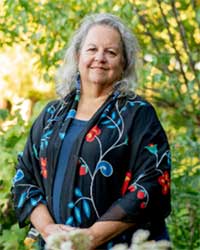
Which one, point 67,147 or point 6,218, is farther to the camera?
point 6,218

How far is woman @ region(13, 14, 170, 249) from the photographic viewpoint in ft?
10.8

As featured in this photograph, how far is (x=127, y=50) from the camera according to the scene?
11.6ft

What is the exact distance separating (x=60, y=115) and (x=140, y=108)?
1.13 feet

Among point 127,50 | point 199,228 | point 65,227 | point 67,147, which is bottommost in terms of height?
point 199,228

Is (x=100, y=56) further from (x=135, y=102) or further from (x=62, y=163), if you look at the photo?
(x=62, y=163)

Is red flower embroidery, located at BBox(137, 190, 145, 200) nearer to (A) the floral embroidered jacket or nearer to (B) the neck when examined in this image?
(A) the floral embroidered jacket

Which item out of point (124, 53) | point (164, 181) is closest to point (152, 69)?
point (124, 53)

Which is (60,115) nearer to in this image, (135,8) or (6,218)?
(6,218)

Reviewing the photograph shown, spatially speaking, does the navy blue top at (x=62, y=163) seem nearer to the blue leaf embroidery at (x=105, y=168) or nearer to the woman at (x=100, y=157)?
the woman at (x=100, y=157)

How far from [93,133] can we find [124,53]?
39 centimetres

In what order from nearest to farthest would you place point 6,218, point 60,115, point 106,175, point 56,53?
point 106,175, point 60,115, point 6,218, point 56,53

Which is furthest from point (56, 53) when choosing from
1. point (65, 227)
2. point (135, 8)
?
point (65, 227)

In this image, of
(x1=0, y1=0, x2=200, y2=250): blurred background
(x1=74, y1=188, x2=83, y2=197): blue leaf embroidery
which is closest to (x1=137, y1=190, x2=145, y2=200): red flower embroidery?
(x1=74, y1=188, x2=83, y2=197): blue leaf embroidery

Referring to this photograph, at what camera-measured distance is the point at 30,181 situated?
11.7ft
